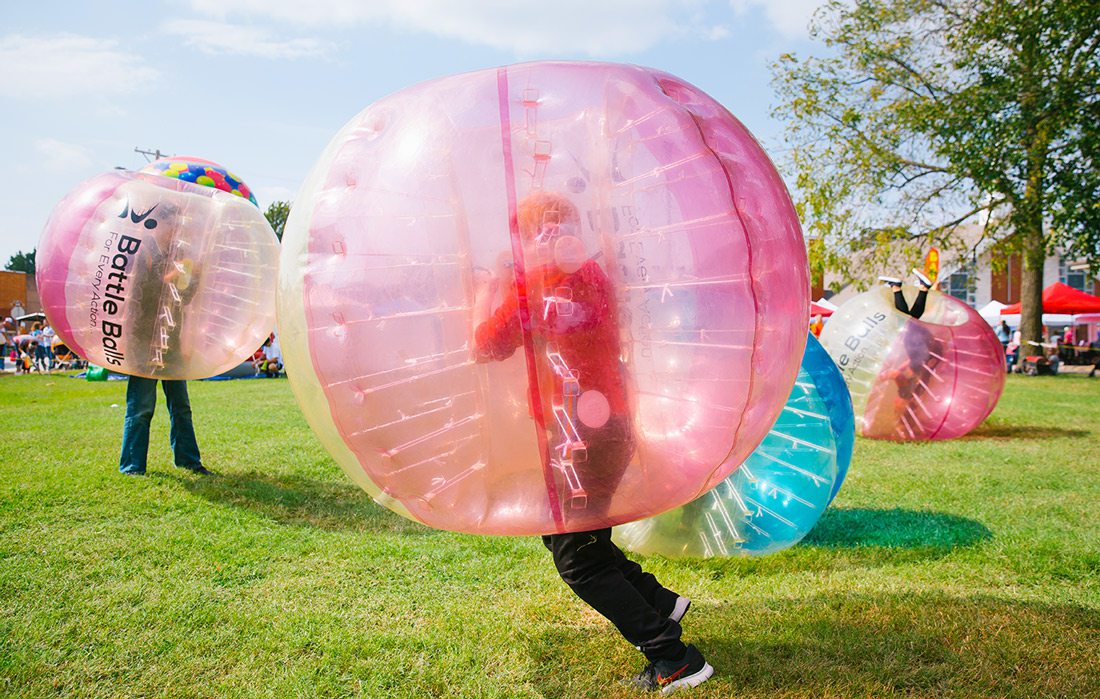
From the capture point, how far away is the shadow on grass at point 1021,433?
9.02 meters

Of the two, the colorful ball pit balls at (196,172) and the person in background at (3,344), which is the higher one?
the colorful ball pit balls at (196,172)

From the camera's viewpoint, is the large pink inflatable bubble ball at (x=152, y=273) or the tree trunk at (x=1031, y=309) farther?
the tree trunk at (x=1031, y=309)

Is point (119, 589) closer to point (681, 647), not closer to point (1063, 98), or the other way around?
point (681, 647)

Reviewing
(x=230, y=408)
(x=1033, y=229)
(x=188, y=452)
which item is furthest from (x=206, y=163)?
(x=1033, y=229)

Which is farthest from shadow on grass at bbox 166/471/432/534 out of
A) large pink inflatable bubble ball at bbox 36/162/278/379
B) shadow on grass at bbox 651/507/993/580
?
shadow on grass at bbox 651/507/993/580

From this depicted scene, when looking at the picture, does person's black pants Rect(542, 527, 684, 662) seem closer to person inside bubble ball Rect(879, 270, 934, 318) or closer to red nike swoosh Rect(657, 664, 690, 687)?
red nike swoosh Rect(657, 664, 690, 687)

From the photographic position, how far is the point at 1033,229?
1811 cm

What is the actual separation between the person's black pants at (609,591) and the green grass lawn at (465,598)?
197mm

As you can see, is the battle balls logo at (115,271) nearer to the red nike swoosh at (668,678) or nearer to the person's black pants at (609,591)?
the person's black pants at (609,591)

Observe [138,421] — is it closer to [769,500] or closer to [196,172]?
[196,172]

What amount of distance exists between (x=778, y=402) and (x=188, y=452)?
5.44m

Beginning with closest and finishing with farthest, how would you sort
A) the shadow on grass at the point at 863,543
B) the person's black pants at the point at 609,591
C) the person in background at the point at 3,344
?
the person's black pants at the point at 609,591 < the shadow on grass at the point at 863,543 < the person in background at the point at 3,344

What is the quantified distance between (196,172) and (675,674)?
4.63 metres

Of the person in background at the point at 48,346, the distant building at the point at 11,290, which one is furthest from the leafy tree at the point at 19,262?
the person in background at the point at 48,346
